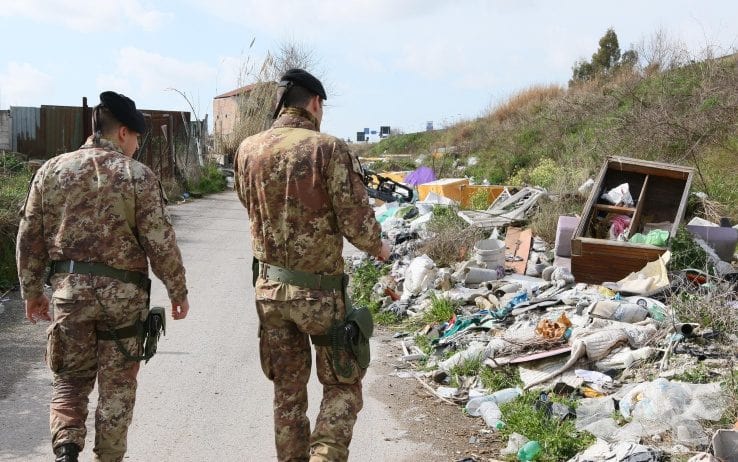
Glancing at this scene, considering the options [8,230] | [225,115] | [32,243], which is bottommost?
[8,230]

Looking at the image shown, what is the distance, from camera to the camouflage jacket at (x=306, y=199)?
371 centimetres

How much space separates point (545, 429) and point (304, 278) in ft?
6.68

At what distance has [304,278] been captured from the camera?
377cm

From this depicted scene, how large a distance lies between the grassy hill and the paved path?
6.09m

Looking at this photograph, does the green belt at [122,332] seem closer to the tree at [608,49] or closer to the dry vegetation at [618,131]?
the dry vegetation at [618,131]

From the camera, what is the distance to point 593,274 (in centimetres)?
823

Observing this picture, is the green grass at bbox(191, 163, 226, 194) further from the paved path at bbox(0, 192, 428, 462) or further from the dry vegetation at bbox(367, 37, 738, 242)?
the paved path at bbox(0, 192, 428, 462)

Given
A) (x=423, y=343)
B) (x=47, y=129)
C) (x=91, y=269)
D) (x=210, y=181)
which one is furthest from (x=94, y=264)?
(x=210, y=181)

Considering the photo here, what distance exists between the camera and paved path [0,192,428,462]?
15.5ft

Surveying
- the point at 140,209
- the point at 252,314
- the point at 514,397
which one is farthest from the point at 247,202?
the point at 252,314

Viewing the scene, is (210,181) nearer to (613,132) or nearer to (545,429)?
(613,132)

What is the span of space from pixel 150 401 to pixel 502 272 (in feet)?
16.5

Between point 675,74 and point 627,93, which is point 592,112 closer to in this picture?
point 627,93

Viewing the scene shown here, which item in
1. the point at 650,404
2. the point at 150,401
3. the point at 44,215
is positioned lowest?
the point at 150,401
